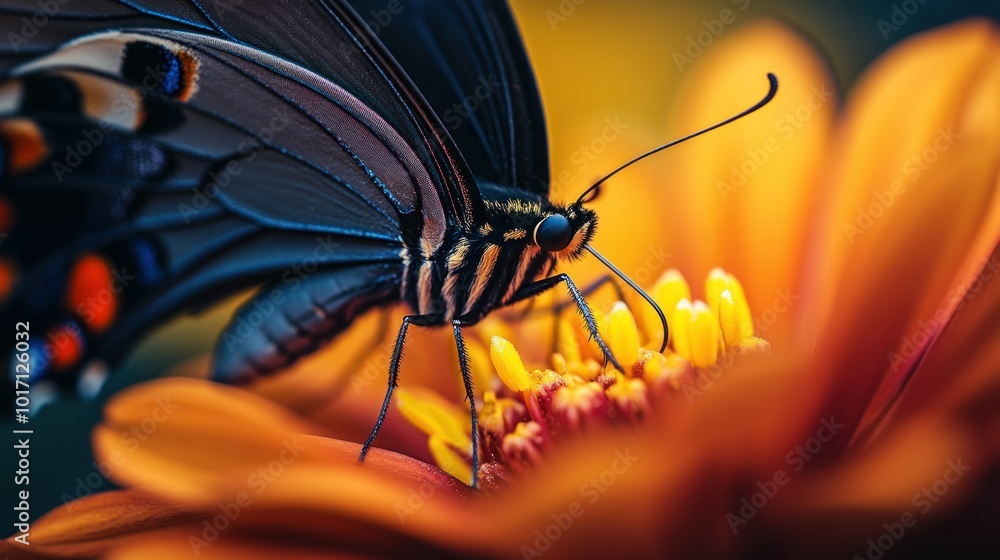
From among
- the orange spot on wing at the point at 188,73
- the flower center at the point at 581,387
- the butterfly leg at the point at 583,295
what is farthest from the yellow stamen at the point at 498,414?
the orange spot on wing at the point at 188,73

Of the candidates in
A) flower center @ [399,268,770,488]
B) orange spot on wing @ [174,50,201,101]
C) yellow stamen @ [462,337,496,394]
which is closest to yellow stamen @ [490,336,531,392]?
flower center @ [399,268,770,488]

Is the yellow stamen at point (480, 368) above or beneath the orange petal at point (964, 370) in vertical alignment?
beneath

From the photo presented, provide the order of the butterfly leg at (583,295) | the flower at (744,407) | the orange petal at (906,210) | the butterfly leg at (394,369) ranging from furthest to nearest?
the butterfly leg at (583,295) → the butterfly leg at (394,369) → the orange petal at (906,210) → the flower at (744,407)

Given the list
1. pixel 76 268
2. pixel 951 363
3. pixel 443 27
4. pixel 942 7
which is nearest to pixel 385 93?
pixel 443 27

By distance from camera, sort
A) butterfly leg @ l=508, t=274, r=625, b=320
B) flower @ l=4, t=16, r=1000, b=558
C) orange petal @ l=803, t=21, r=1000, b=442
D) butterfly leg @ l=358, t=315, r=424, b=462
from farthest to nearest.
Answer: butterfly leg @ l=508, t=274, r=625, b=320 < butterfly leg @ l=358, t=315, r=424, b=462 < orange petal @ l=803, t=21, r=1000, b=442 < flower @ l=4, t=16, r=1000, b=558

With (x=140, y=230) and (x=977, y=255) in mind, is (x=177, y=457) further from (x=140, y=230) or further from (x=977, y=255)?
(x=977, y=255)

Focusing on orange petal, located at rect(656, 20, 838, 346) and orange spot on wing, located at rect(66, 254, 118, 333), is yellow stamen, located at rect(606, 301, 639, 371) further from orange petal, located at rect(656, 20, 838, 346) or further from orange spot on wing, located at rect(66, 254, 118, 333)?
orange spot on wing, located at rect(66, 254, 118, 333)

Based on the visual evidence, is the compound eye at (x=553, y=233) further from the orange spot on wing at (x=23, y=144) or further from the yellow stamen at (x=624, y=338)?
the orange spot on wing at (x=23, y=144)
